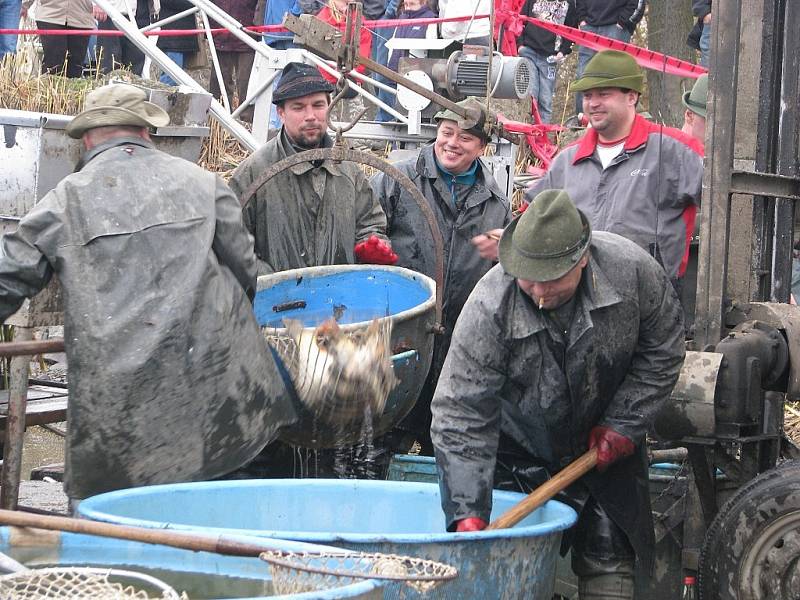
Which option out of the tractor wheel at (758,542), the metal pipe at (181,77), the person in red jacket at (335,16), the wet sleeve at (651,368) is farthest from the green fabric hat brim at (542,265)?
the person in red jacket at (335,16)

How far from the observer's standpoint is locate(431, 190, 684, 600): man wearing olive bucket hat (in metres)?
4.24

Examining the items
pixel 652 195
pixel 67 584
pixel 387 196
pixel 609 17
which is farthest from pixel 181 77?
pixel 67 584

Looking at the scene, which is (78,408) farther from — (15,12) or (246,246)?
(15,12)

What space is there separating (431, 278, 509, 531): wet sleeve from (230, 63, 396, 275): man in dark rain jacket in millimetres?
1481

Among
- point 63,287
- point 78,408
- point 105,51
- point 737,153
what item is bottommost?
point 78,408

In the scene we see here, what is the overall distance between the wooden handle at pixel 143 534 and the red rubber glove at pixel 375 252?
2.50 meters

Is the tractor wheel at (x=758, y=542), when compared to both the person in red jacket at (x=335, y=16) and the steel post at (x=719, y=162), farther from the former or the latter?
the person in red jacket at (x=335, y=16)

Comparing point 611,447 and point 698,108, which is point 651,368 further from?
point 698,108

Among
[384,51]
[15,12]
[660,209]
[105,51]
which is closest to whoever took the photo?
[660,209]

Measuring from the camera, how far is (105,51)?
11508 millimetres

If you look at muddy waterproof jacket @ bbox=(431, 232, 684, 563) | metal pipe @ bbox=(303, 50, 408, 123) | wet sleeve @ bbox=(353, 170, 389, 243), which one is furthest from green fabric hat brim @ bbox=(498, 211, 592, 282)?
metal pipe @ bbox=(303, 50, 408, 123)

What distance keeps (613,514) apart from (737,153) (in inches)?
65.9

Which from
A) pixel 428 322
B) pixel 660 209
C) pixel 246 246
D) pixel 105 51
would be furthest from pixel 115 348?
pixel 105 51

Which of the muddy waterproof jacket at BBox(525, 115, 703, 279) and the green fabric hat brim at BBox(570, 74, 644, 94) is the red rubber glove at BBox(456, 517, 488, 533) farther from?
the green fabric hat brim at BBox(570, 74, 644, 94)
